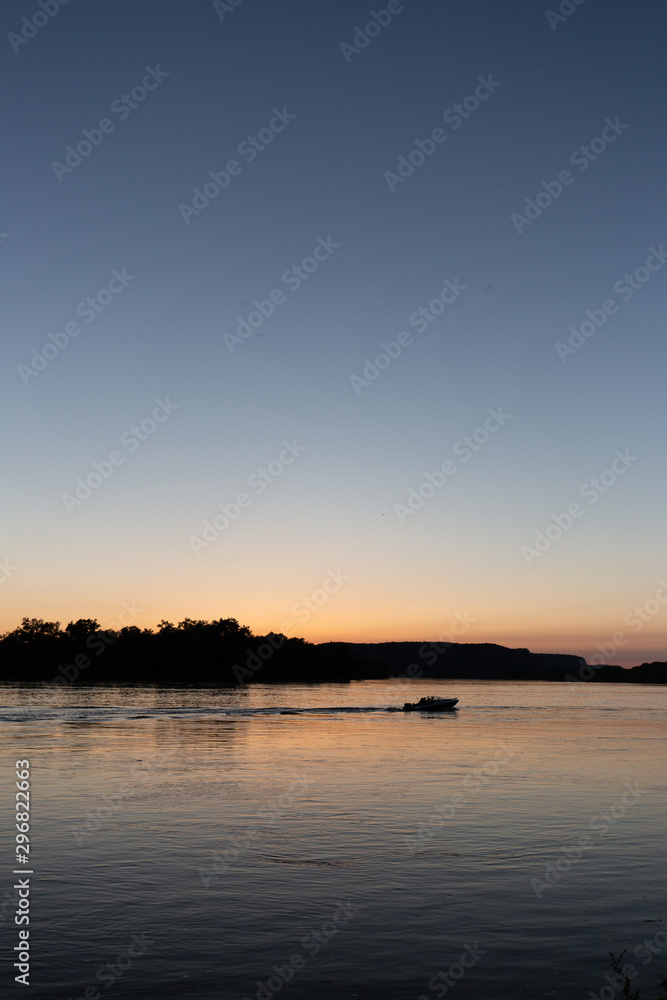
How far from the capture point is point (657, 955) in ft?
54.1

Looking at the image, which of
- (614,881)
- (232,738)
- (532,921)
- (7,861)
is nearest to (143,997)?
(532,921)

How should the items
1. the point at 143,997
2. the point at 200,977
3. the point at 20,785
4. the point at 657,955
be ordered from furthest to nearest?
the point at 20,785, the point at 657,955, the point at 200,977, the point at 143,997

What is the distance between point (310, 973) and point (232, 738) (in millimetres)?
56088

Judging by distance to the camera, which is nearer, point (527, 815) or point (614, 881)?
point (614, 881)

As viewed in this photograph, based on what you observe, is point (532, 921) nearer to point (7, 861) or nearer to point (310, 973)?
point (310, 973)
